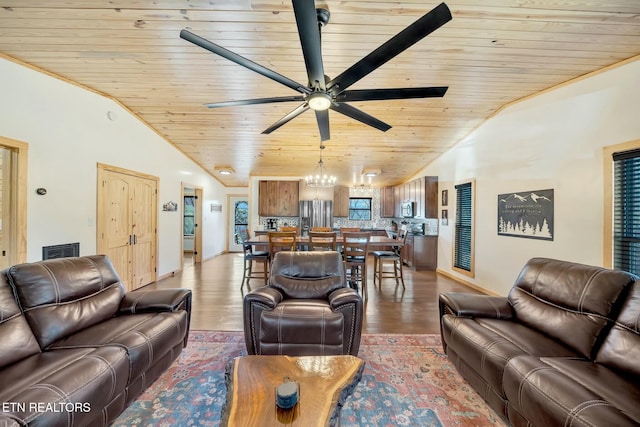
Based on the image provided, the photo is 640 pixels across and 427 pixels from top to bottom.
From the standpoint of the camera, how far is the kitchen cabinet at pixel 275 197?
727 centimetres

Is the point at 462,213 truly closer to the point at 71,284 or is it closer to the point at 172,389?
the point at 172,389

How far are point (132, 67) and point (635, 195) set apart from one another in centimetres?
558

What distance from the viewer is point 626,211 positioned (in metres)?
2.55

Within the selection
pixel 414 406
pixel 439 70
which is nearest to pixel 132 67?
pixel 439 70

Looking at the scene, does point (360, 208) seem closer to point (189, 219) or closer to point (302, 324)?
point (189, 219)

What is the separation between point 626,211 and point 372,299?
9.66 feet

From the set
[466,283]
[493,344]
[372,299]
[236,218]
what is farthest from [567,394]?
[236,218]

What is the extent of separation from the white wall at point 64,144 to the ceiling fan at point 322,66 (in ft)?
7.89

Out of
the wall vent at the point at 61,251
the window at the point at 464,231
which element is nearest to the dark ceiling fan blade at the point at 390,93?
the window at the point at 464,231

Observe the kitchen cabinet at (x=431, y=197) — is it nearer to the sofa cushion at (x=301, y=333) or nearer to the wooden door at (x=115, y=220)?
the sofa cushion at (x=301, y=333)

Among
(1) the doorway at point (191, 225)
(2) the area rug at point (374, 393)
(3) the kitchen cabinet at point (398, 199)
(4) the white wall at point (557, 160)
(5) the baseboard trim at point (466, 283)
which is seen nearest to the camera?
(2) the area rug at point (374, 393)

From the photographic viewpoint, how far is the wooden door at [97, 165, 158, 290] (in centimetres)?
377

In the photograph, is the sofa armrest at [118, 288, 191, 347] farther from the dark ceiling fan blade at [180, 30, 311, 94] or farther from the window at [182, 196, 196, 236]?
the window at [182, 196, 196, 236]

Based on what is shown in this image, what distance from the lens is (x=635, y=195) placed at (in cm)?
249
